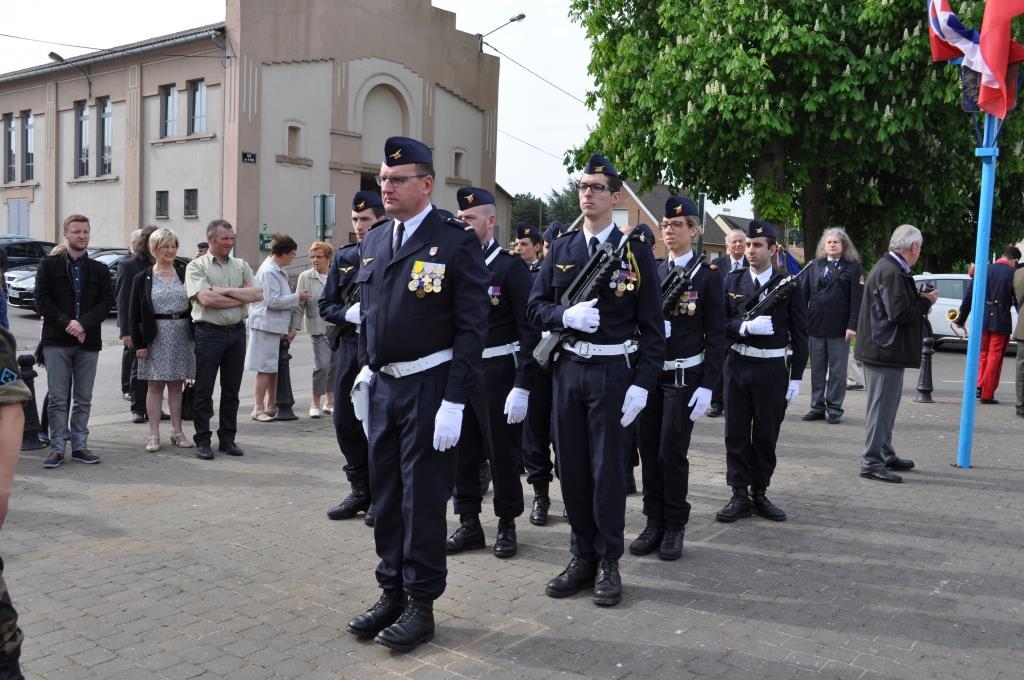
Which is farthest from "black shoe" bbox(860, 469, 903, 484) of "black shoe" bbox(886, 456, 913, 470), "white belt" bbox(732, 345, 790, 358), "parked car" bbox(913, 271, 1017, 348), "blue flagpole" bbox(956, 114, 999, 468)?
"parked car" bbox(913, 271, 1017, 348)

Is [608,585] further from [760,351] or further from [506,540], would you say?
[760,351]

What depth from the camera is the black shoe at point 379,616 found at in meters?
4.39

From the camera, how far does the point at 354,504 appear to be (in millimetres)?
6488

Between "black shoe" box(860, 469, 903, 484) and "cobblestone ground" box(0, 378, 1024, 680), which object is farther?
"black shoe" box(860, 469, 903, 484)

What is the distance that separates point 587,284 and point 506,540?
1762 mm

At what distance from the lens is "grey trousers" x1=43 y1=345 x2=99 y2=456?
792 centimetres

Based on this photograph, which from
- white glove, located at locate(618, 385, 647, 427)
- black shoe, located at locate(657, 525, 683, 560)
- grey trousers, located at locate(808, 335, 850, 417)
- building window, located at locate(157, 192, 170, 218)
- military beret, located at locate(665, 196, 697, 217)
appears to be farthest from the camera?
building window, located at locate(157, 192, 170, 218)

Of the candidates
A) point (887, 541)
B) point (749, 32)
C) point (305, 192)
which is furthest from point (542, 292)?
point (305, 192)

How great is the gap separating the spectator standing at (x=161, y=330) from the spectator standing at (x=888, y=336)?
5.95 m

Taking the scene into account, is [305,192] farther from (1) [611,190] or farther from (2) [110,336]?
(1) [611,190]

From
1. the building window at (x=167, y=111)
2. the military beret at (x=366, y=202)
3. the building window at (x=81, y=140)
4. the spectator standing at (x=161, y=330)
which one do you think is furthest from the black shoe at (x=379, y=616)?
the building window at (x=81, y=140)

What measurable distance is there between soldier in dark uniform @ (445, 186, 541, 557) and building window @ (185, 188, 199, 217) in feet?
85.1

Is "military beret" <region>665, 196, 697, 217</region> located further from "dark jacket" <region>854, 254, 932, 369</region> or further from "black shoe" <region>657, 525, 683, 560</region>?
"dark jacket" <region>854, 254, 932, 369</region>

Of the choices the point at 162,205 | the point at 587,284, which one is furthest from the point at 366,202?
the point at 162,205
